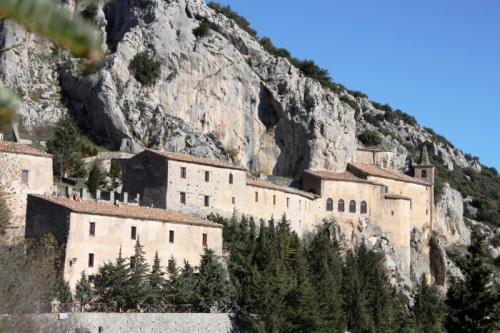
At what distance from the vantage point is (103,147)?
249 ft

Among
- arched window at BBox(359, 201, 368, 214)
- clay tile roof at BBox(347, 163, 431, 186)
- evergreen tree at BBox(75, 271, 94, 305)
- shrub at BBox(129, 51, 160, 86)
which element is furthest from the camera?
shrub at BBox(129, 51, 160, 86)

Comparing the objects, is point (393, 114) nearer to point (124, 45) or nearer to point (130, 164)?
point (124, 45)

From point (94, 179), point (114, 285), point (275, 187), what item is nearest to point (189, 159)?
point (94, 179)

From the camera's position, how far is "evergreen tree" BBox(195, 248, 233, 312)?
151ft

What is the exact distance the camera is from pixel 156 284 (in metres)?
44.6

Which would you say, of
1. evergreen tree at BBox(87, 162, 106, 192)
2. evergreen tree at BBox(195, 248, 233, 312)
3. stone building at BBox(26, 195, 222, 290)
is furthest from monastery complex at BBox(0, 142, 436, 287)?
evergreen tree at BBox(87, 162, 106, 192)

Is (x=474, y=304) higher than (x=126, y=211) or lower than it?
lower

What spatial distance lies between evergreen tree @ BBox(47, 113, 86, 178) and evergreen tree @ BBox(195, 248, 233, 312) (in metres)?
24.9

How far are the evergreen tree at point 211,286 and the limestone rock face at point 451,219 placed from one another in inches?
1804

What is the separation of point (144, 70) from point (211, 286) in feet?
118

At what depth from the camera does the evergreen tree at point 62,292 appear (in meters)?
40.4

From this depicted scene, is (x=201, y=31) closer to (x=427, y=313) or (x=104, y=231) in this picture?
(x=427, y=313)

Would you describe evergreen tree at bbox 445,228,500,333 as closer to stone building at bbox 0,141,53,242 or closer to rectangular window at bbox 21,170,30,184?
stone building at bbox 0,141,53,242

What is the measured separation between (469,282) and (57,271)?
21.5 m
